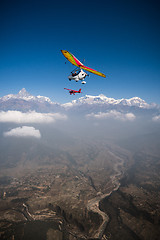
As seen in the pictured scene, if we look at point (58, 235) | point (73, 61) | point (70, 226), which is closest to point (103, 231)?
point (70, 226)

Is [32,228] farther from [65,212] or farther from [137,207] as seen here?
[137,207]

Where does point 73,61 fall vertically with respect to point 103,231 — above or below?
above

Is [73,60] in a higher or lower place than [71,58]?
lower

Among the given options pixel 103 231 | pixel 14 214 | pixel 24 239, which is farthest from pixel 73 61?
pixel 14 214

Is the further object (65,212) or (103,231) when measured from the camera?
(65,212)

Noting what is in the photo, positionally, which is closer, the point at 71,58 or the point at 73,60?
the point at 71,58

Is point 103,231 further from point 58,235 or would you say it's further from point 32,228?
point 32,228

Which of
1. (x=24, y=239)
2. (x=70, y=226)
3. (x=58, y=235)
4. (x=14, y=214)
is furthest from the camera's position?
(x=14, y=214)

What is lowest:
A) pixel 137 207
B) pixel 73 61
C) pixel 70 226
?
pixel 70 226

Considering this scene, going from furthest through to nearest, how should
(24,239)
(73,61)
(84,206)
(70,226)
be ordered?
1. (84,206)
2. (70,226)
3. (24,239)
4. (73,61)
